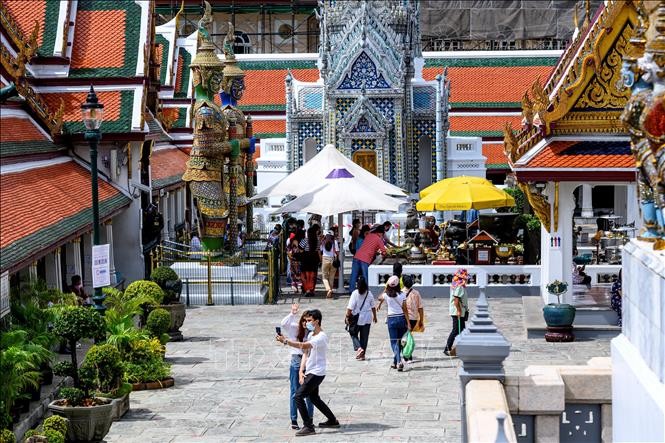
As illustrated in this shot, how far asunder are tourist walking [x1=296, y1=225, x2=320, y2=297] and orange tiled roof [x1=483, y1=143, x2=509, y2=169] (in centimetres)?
2314

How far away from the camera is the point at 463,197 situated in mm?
30453

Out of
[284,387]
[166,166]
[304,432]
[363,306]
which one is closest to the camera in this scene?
[304,432]

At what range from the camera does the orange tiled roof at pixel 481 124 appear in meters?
52.7

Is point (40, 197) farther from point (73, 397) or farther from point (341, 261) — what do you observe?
point (341, 261)

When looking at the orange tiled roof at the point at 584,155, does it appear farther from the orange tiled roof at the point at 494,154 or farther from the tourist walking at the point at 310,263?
the orange tiled roof at the point at 494,154

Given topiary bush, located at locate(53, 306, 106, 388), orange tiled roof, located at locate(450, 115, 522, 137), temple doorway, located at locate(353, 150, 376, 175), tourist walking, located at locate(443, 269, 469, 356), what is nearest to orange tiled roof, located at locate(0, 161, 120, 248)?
topiary bush, located at locate(53, 306, 106, 388)

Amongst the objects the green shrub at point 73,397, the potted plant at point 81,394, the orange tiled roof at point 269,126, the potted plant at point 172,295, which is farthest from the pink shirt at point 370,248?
the orange tiled roof at point 269,126

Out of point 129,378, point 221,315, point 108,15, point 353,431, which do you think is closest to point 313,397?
point 353,431

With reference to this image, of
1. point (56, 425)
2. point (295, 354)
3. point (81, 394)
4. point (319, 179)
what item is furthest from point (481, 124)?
point (56, 425)

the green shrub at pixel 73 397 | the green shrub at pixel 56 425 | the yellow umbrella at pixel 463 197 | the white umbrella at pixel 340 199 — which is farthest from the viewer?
the yellow umbrella at pixel 463 197

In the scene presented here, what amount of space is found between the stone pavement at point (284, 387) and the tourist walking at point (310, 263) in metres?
3.94

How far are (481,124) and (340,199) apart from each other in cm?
2551

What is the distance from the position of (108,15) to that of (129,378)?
15.7 metres

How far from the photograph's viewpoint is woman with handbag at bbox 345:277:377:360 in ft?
64.6
